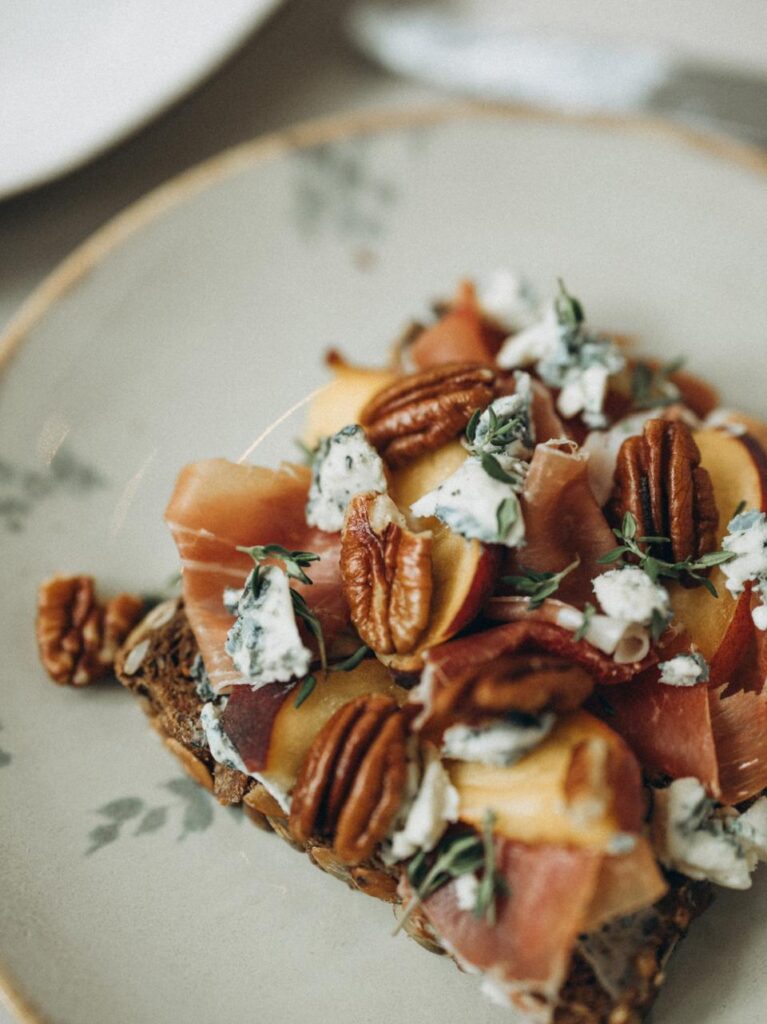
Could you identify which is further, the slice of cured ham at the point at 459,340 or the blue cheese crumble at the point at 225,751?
the slice of cured ham at the point at 459,340

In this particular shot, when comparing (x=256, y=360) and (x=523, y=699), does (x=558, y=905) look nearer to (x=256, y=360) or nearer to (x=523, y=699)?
(x=523, y=699)

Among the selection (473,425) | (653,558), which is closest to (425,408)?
(473,425)

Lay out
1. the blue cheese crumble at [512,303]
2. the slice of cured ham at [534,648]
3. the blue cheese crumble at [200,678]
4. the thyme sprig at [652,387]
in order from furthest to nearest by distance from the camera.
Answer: the blue cheese crumble at [512,303]
the thyme sprig at [652,387]
the blue cheese crumble at [200,678]
the slice of cured ham at [534,648]

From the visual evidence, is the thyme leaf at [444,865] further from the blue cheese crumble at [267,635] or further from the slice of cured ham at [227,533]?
the slice of cured ham at [227,533]

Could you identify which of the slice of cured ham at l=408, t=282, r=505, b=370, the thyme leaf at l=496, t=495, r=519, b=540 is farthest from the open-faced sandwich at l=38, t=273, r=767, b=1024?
the slice of cured ham at l=408, t=282, r=505, b=370

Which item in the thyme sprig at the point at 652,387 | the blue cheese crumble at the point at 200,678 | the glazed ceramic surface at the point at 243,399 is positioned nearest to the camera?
the glazed ceramic surface at the point at 243,399

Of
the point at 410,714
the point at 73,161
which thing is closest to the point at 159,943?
the point at 410,714

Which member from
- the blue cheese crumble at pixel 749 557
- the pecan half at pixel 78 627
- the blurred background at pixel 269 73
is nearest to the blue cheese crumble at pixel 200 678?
the pecan half at pixel 78 627

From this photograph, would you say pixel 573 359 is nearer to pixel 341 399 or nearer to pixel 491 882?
pixel 341 399
